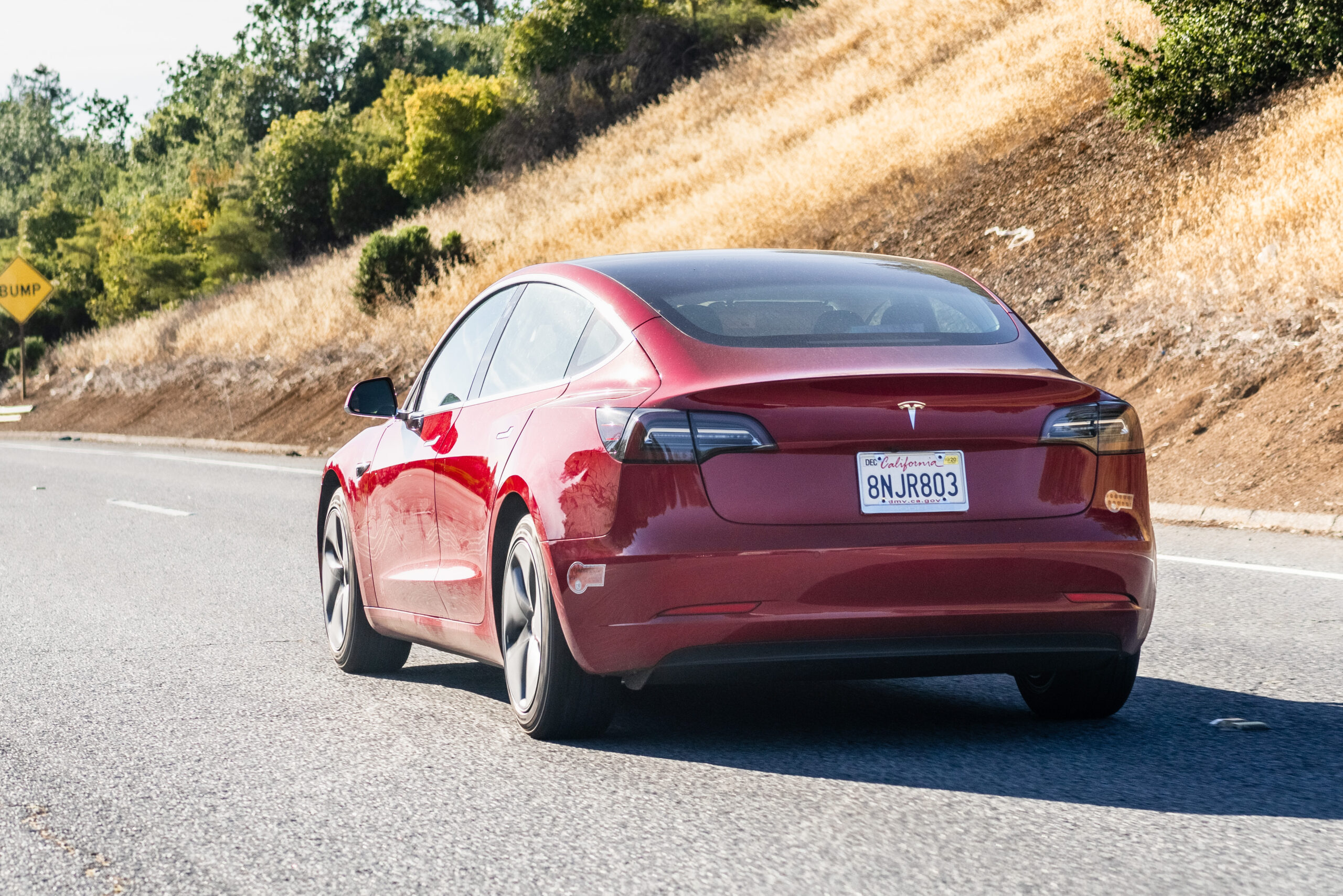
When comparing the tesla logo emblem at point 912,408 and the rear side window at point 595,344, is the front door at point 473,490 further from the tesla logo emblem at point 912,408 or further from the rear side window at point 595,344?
the tesla logo emblem at point 912,408

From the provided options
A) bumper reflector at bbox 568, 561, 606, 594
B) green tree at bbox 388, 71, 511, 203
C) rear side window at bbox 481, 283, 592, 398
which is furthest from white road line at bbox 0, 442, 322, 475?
green tree at bbox 388, 71, 511, 203

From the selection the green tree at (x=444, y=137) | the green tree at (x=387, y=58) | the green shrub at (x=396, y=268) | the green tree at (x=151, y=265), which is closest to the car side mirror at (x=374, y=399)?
the green shrub at (x=396, y=268)

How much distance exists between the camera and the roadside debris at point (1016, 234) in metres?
23.0

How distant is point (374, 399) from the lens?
7.05m

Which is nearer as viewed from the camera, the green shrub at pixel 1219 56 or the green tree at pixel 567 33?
the green shrub at pixel 1219 56

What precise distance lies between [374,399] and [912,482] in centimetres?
285

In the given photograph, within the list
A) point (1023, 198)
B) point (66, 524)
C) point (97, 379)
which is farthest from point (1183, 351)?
point (97, 379)

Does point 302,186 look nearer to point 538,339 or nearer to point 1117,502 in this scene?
point 538,339

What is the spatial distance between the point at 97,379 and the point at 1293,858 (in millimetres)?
45895

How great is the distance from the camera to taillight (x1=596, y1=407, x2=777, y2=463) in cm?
495

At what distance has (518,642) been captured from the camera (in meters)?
5.64

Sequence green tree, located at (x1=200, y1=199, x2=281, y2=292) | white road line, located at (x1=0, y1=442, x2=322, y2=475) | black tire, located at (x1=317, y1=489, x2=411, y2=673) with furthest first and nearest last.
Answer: green tree, located at (x1=200, y1=199, x2=281, y2=292), white road line, located at (x1=0, y1=442, x2=322, y2=475), black tire, located at (x1=317, y1=489, x2=411, y2=673)

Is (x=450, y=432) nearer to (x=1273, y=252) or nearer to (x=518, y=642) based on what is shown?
(x=518, y=642)

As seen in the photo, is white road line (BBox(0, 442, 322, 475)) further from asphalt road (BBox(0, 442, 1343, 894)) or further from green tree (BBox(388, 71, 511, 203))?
green tree (BBox(388, 71, 511, 203))
